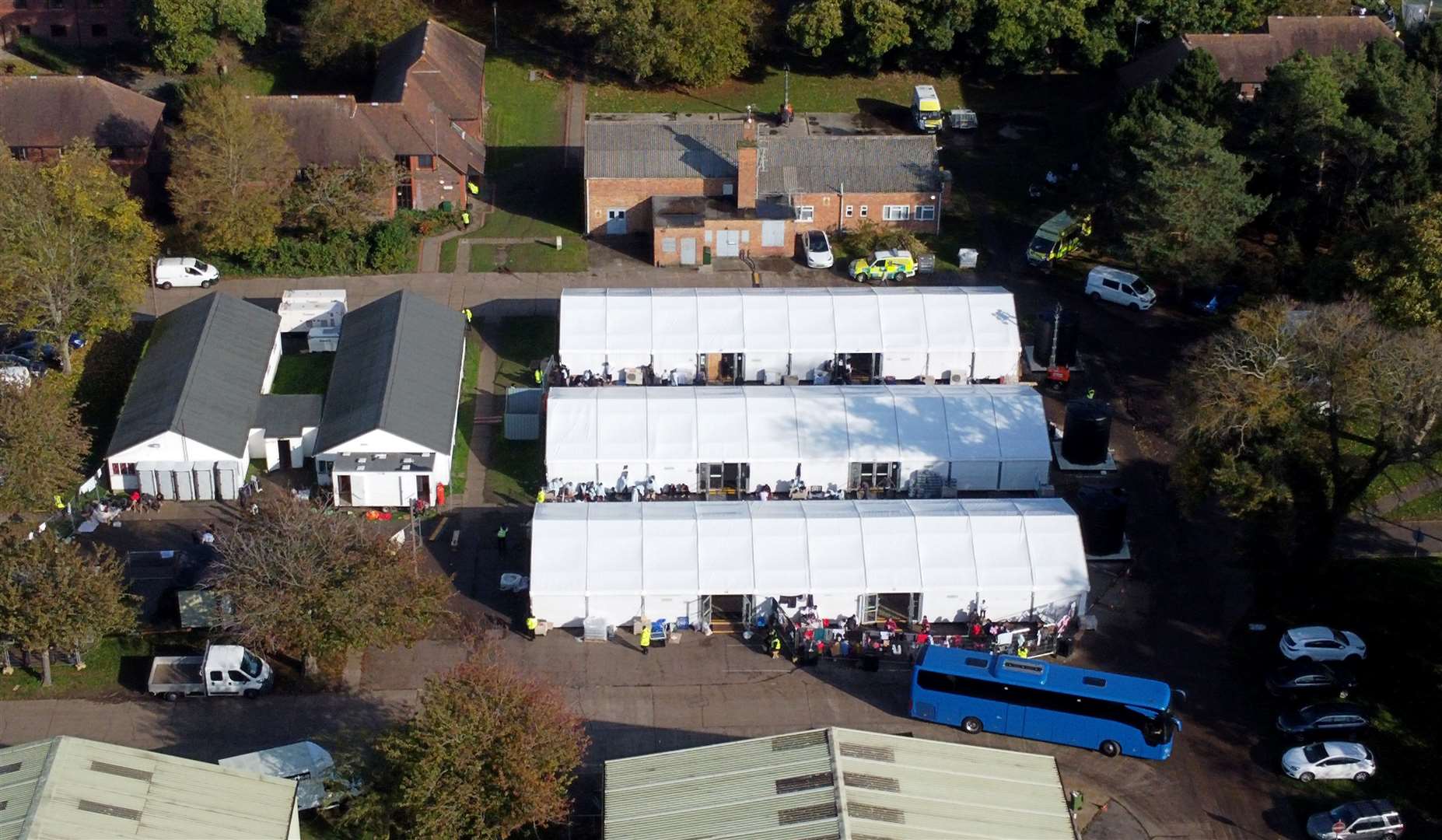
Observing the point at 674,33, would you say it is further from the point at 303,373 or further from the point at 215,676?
the point at 215,676

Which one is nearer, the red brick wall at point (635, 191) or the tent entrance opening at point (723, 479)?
the tent entrance opening at point (723, 479)

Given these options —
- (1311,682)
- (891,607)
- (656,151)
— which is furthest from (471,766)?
(656,151)

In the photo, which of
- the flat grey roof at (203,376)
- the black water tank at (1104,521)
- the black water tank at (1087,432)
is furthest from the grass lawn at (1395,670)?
the flat grey roof at (203,376)

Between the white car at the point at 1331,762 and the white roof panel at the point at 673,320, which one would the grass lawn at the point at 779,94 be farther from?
the white car at the point at 1331,762

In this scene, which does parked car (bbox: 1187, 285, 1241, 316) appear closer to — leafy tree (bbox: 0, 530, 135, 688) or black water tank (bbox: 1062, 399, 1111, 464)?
black water tank (bbox: 1062, 399, 1111, 464)

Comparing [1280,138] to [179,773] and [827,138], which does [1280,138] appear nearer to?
[827,138]

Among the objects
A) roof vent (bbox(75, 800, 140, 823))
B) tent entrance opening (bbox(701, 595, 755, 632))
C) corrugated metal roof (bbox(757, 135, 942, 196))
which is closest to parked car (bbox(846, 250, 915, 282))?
corrugated metal roof (bbox(757, 135, 942, 196))
